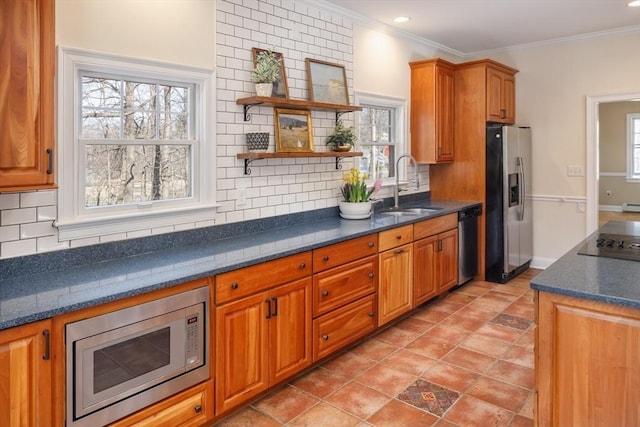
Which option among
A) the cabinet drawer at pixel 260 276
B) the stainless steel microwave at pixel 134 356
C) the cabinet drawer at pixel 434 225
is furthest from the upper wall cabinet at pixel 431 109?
the stainless steel microwave at pixel 134 356

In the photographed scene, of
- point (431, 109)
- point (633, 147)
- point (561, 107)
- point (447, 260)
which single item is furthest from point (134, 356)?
point (633, 147)

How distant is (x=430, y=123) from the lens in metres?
4.95

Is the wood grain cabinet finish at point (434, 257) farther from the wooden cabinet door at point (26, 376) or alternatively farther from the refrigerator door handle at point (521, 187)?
the wooden cabinet door at point (26, 376)

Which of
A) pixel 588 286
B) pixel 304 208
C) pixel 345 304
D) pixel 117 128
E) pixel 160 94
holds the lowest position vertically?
pixel 345 304

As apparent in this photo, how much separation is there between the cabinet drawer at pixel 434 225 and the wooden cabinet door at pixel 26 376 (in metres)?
2.91

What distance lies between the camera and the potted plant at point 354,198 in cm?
393

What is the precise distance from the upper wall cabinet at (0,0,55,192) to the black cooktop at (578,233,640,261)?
2.59 meters

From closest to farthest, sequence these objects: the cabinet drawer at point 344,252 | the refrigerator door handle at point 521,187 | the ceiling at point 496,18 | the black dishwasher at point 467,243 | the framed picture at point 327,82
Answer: the cabinet drawer at point 344,252 < the framed picture at point 327,82 < the ceiling at point 496,18 < the black dishwasher at point 467,243 < the refrigerator door handle at point 521,187

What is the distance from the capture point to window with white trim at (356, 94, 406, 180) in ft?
14.9

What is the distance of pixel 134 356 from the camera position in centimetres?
203

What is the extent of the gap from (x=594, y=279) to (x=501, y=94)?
12.6 ft

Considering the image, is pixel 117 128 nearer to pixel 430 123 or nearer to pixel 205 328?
pixel 205 328

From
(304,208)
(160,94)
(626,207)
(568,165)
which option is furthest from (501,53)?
(626,207)

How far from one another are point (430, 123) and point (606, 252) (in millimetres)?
2815
